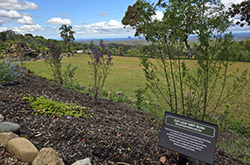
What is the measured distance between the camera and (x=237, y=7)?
6344 mm

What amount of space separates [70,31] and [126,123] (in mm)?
19665

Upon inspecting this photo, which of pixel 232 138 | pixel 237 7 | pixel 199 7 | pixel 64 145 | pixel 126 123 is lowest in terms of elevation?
pixel 232 138

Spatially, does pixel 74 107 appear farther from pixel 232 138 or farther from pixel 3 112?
pixel 232 138

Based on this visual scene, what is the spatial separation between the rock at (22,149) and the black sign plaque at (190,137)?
5.16 feet

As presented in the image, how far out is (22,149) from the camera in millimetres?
2215

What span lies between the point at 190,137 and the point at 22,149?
2000 mm

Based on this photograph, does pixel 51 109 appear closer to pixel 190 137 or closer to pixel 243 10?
pixel 190 137

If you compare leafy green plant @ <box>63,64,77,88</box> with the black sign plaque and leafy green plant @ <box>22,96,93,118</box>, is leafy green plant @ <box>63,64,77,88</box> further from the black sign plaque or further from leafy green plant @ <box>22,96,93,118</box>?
the black sign plaque

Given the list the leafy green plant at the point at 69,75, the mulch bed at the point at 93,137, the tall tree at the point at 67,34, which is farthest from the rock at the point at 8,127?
the tall tree at the point at 67,34

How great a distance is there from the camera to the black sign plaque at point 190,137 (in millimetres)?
1964

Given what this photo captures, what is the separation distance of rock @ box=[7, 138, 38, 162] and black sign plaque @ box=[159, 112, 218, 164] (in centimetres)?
157

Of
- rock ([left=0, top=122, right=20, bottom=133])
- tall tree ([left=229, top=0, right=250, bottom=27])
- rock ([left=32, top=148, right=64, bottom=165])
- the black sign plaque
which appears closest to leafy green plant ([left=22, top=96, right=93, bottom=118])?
rock ([left=0, top=122, right=20, bottom=133])

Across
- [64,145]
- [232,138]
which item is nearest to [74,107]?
[64,145]

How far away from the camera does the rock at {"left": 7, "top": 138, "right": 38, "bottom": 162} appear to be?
2.19 metres
